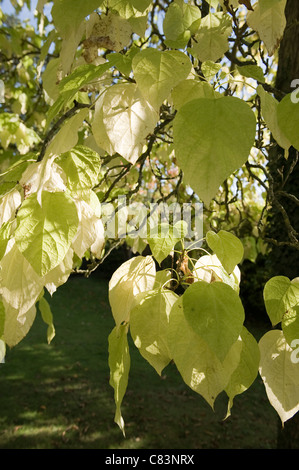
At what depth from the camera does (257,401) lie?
429 centimetres

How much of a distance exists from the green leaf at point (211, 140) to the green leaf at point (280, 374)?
355 millimetres

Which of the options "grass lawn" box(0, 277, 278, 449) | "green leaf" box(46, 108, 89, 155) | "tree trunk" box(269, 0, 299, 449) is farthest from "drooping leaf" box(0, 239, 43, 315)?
"grass lawn" box(0, 277, 278, 449)

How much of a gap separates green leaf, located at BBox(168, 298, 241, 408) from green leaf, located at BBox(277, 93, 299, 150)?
0.29 metres

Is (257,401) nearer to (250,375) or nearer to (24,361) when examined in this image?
(24,361)

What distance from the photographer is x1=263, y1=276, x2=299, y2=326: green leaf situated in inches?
26.3

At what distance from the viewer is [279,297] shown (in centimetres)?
69

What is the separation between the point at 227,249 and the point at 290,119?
0.90ft

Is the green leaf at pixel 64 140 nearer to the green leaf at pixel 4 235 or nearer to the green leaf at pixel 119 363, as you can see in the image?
the green leaf at pixel 4 235

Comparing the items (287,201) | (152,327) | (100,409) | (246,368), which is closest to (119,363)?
(152,327)

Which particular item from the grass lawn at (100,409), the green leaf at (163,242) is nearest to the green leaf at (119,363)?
the green leaf at (163,242)

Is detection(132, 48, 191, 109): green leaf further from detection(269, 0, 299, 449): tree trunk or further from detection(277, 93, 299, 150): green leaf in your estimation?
detection(269, 0, 299, 449): tree trunk

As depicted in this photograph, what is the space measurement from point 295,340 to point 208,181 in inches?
12.5
